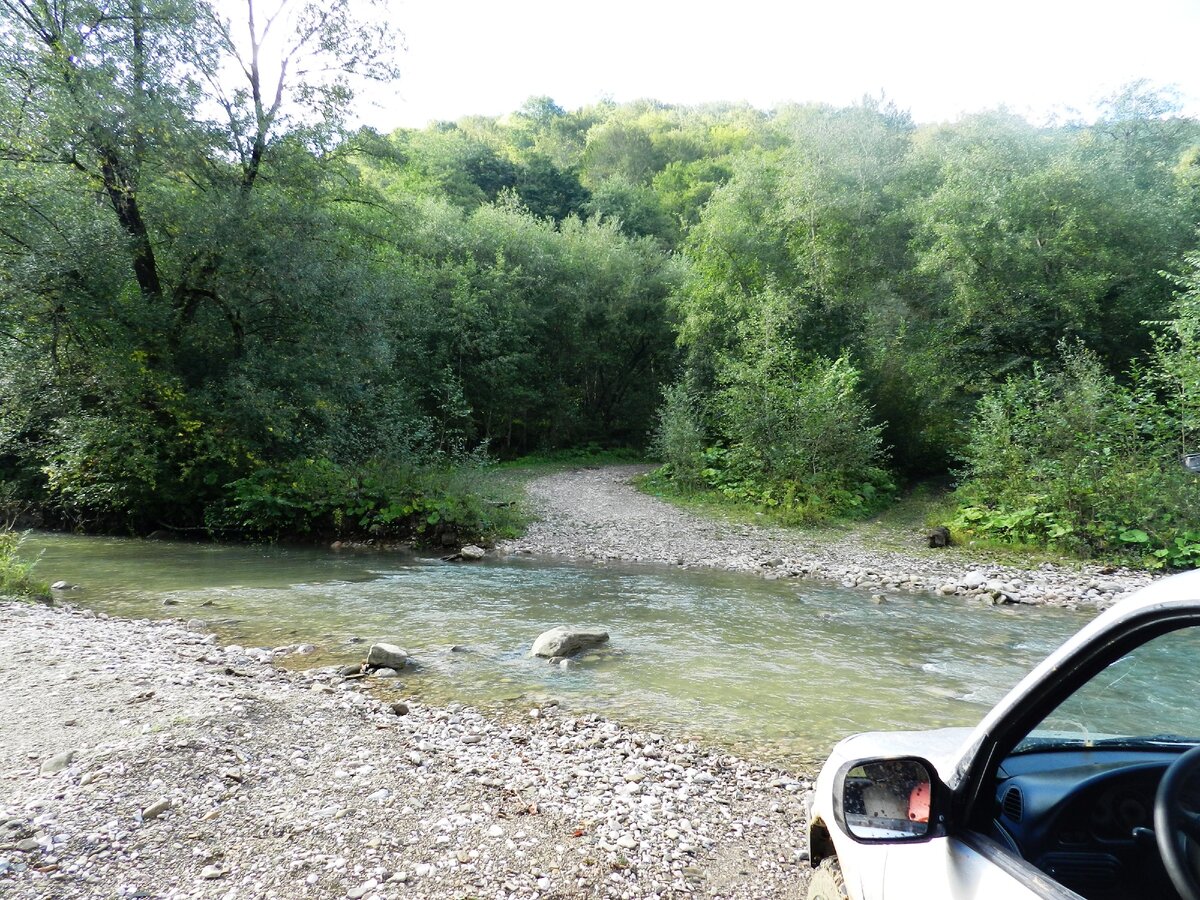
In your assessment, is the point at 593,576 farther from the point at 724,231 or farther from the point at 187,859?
the point at 724,231

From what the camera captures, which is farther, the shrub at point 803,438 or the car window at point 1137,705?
the shrub at point 803,438

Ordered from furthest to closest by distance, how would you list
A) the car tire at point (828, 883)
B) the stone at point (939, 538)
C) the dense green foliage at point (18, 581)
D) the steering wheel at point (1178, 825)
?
the stone at point (939, 538) < the dense green foliage at point (18, 581) < the car tire at point (828, 883) < the steering wheel at point (1178, 825)

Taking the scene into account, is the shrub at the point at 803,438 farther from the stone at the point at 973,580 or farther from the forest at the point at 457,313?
the stone at the point at 973,580

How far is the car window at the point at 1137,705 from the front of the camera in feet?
4.16

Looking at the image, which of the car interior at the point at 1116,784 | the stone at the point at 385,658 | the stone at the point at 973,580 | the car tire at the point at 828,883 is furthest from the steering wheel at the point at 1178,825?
the stone at the point at 973,580

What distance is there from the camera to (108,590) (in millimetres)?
9594

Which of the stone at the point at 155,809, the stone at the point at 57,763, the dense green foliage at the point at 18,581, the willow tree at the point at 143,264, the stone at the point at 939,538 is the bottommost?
the stone at the point at 939,538

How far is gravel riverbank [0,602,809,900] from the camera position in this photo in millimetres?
3055

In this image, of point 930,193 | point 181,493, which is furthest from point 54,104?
point 930,193

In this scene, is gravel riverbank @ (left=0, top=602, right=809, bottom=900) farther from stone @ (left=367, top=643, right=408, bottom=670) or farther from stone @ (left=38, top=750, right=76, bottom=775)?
stone @ (left=367, top=643, right=408, bottom=670)

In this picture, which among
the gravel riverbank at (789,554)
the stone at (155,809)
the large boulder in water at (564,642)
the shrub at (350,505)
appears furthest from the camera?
the shrub at (350,505)

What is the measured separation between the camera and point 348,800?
3748 millimetres

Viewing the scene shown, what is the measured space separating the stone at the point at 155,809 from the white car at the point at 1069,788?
331cm

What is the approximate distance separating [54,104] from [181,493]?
7323 millimetres
